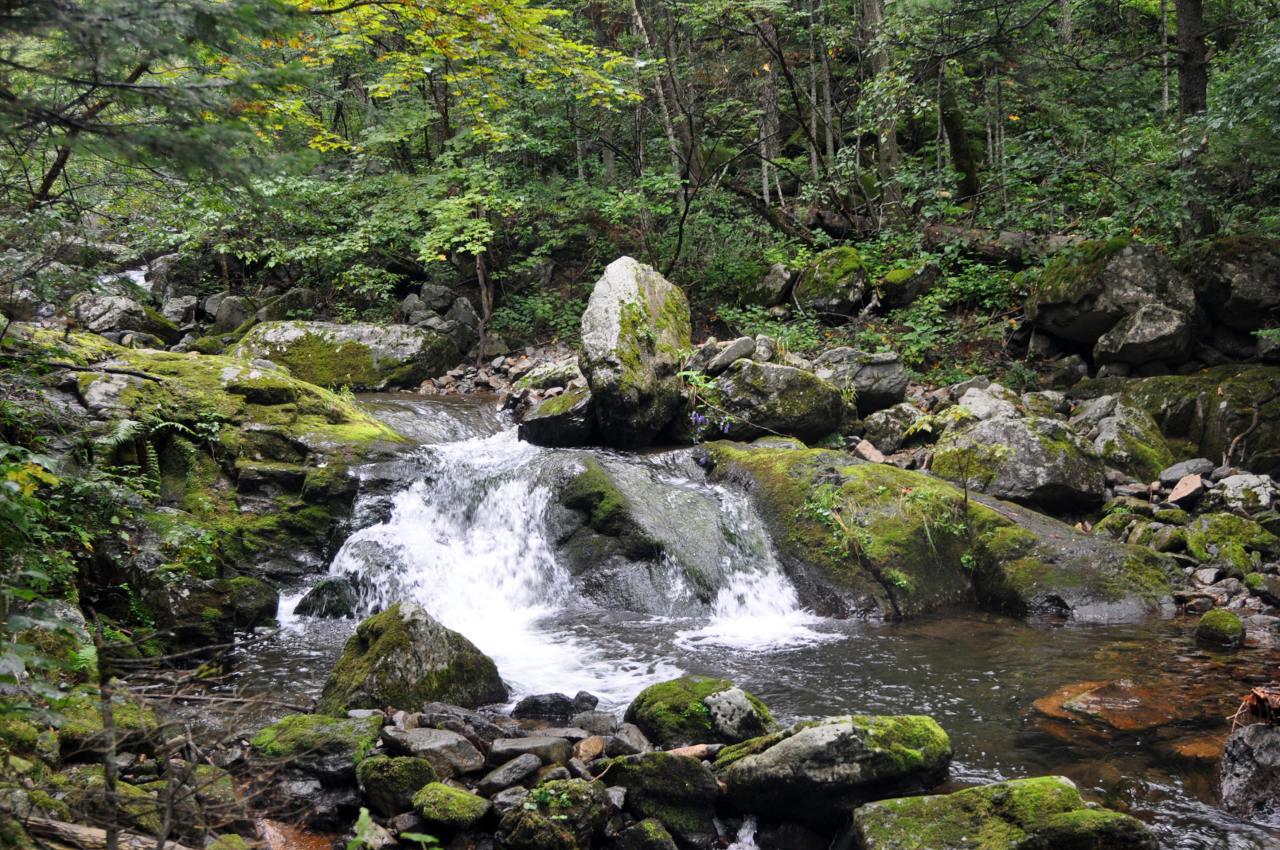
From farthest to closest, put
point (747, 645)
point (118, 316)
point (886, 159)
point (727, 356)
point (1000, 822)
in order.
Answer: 1. point (886, 159)
2. point (118, 316)
3. point (727, 356)
4. point (747, 645)
5. point (1000, 822)

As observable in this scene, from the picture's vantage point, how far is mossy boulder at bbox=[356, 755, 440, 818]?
420 centimetres

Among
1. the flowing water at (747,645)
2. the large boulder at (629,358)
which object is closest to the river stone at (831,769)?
the flowing water at (747,645)

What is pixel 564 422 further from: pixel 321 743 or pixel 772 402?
pixel 321 743

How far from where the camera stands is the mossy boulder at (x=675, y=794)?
14.0 feet

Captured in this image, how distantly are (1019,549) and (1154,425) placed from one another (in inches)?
155

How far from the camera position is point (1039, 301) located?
41.3ft

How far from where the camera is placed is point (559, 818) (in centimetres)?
396

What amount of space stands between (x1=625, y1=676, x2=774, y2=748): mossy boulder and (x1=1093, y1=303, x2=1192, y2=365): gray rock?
9.30 meters

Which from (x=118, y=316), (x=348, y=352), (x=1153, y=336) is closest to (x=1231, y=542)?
(x=1153, y=336)

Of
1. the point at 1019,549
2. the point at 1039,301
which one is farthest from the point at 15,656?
the point at 1039,301

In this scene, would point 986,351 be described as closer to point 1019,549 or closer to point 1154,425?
point 1154,425

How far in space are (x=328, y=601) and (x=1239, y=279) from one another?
40.9ft

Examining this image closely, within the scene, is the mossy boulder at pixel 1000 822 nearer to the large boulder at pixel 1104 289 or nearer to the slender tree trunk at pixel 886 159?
the large boulder at pixel 1104 289

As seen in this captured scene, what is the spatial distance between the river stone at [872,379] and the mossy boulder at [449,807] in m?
8.75
